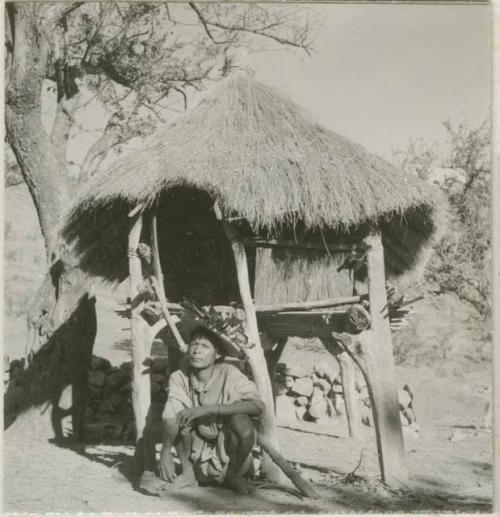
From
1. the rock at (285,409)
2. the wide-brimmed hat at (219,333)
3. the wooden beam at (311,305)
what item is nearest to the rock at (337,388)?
the rock at (285,409)

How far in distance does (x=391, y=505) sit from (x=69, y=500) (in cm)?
278

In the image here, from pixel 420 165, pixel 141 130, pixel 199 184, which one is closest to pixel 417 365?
pixel 420 165

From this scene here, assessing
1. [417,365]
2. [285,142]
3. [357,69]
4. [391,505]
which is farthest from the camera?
[417,365]

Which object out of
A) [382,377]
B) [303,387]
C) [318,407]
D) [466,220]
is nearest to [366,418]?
[318,407]

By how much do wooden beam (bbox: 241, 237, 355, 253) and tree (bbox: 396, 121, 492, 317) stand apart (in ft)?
18.8

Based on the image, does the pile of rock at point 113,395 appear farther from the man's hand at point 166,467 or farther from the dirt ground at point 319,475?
the man's hand at point 166,467

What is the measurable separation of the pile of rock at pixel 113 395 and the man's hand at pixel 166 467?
379cm

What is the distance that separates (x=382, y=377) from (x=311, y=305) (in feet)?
3.07

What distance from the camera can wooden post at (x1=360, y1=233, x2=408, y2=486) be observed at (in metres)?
6.66

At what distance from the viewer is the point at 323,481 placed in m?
7.06

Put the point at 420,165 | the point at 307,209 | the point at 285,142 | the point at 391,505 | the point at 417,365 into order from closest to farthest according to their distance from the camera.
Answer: the point at 391,505
the point at 307,209
the point at 285,142
the point at 420,165
the point at 417,365

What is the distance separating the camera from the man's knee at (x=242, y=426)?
241 inches

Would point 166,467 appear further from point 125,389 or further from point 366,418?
point 366,418

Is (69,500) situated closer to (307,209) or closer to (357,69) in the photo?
(307,209)
